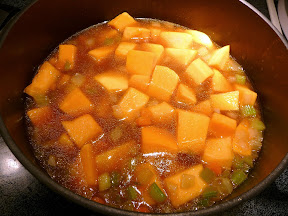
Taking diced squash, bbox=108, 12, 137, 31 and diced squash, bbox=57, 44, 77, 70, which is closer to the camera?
diced squash, bbox=57, 44, 77, 70

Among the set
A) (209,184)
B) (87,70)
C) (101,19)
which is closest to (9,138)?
(87,70)

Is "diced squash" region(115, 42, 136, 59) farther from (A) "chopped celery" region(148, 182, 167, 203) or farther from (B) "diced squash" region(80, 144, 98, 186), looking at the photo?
(A) "chopped celery" region(148, 182, 167, 203)

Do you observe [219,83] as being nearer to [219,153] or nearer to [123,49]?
[219,153]

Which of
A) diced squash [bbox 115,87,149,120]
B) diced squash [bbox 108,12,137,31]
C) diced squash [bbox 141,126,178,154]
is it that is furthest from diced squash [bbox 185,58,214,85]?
diced squash [bbox 108,12,137,31]

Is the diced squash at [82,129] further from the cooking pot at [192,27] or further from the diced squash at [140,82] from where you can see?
the diced squash at [140,82]

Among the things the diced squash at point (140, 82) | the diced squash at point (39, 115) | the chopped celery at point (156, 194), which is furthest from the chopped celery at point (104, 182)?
the diced squash at point (140, 82)

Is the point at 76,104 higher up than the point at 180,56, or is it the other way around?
the point at 180,56

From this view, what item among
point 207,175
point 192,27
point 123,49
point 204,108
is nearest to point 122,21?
point 123,49
